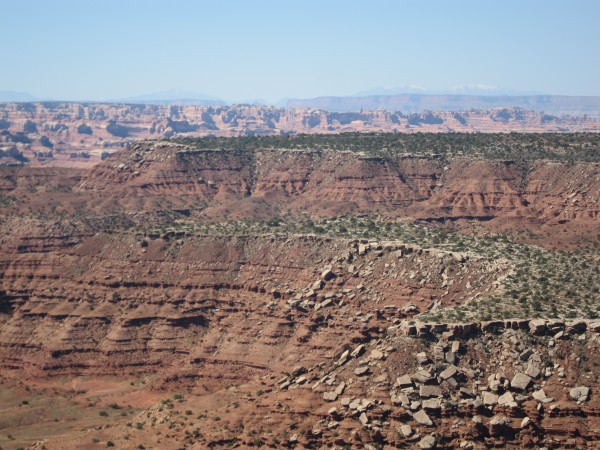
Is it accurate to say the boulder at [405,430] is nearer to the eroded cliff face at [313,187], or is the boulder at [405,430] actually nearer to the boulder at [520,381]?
the boulder at [520,381]

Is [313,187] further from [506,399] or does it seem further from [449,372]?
[506,399]

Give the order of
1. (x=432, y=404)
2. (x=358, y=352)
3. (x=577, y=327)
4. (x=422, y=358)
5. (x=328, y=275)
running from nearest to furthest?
(x=432, y=404), (x=422, y=358), (x=577, y=327), (x=358, y=352), (x=328, y=275)

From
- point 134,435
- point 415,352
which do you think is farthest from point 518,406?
point 134,435

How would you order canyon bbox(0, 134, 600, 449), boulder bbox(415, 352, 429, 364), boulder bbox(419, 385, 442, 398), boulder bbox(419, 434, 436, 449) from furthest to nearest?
boulder bbox(415, 352, 429, 364) < canyon bbox(0, 134, 600, 449) < boulder bbox(419, 385, 442, 398) < boulder bbox(419, 434, 436, 449)

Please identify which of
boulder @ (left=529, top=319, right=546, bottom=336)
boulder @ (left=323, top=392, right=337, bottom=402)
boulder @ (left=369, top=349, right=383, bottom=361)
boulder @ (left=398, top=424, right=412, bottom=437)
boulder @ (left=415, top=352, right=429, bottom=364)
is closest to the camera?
boulder @ (left=398, top=424, right=412, bottom=437)

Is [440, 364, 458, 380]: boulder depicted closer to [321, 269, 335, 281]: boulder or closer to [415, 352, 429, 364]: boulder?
[415, 352, 429, 364]: boulder

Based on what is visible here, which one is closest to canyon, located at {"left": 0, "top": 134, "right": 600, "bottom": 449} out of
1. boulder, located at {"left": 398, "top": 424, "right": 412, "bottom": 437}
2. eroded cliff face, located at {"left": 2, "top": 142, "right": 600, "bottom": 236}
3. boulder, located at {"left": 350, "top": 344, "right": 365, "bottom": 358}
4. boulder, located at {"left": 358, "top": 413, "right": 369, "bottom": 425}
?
boulder, located at {"left": 358, "top": 413, "right": 369, "bottom": 425}

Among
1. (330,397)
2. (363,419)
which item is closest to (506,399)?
(363,419)

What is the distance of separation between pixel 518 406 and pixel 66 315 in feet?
163

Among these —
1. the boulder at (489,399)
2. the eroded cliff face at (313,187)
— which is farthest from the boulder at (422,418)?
the eroded cliff face at (313,187)

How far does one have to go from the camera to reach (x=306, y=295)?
7700 cm

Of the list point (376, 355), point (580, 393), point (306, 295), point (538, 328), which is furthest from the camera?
point (306, 295)

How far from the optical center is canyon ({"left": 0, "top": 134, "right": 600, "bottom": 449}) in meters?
52.0

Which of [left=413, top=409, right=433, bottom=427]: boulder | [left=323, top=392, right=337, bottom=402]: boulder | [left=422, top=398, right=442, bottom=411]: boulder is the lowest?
[left=323, top=392, right=337, bottom=402]: boulder
